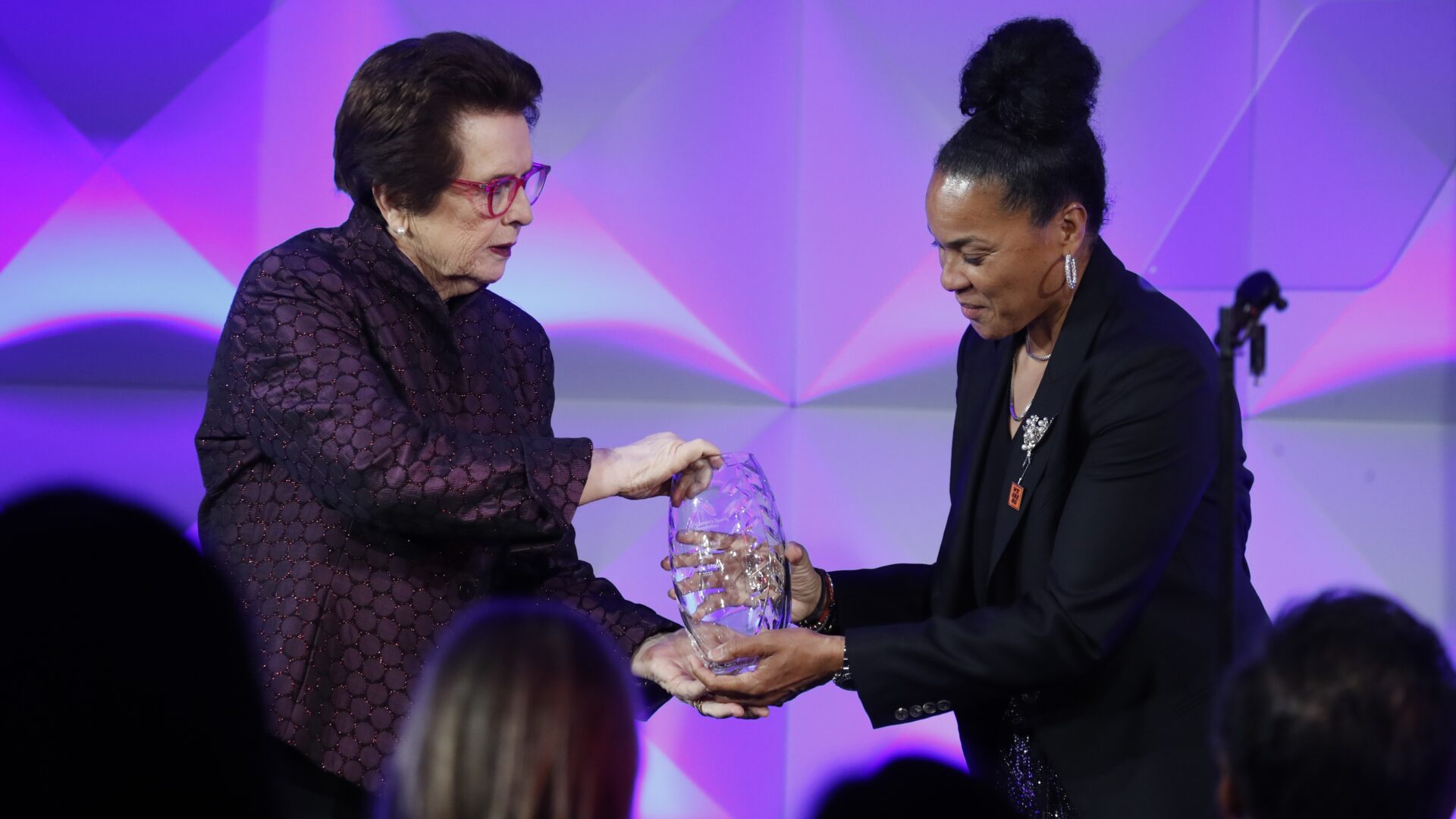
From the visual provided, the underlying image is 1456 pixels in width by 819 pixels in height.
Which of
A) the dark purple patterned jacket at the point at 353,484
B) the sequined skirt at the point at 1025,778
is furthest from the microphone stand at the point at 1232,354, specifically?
the dark purple patterned jacket at the point at 353,484

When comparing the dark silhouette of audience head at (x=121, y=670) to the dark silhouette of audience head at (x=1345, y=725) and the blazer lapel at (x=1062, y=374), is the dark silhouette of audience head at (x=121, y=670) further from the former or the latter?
the blazer lapel at (x=1062, y=374)

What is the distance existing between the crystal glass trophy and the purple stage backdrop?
1732 mm

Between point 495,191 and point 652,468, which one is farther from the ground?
point 495,191

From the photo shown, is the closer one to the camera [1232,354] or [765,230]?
[1232,354]

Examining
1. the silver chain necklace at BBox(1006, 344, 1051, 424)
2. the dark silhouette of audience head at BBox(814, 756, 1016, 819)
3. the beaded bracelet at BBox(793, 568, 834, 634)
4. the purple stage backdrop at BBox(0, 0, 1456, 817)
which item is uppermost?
the purple stage backdrop at BBox(0, 0, 1456, 817)

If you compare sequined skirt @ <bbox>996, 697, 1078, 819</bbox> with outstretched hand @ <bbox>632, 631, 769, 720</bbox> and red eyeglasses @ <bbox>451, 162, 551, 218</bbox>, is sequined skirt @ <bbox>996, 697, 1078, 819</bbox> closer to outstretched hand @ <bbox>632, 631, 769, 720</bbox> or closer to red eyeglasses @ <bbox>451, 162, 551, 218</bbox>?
outstretched hand @ <bbox>632, 631, 769, 720</bbox>

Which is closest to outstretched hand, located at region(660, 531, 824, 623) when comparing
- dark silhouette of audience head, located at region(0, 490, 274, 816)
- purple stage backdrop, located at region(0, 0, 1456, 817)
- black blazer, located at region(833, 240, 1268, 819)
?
black blazer, located at region(833, 240, 1268, 819)

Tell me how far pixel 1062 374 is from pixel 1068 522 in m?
0.25

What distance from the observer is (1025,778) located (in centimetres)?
238

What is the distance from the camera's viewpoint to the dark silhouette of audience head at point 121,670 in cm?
100

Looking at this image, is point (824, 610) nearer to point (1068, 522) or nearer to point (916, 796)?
point (1068, 522)

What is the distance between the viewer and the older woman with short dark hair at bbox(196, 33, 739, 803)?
2023mm

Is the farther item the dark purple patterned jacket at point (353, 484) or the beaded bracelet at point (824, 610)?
the beaded bracelet at point (824, 610)

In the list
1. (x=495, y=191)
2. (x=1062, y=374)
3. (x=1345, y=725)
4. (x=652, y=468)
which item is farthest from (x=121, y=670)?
(x=1062, y=374)
